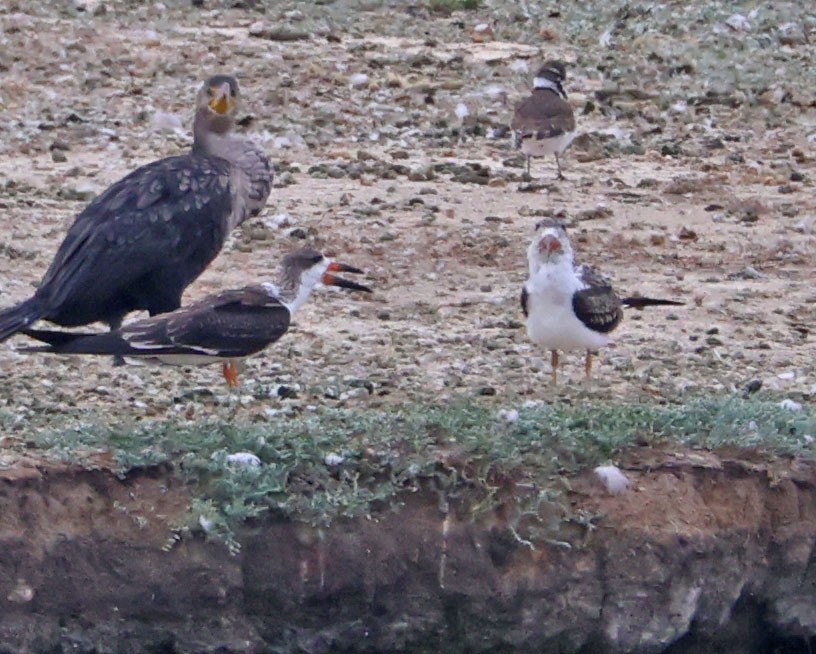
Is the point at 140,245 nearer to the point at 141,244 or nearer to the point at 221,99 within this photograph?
the point at 141,244

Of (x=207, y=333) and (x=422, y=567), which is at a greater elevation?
(x=207, y=333)

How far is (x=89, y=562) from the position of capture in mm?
6605

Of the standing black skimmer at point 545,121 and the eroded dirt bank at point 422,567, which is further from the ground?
the standing black skimmer at point 545,121

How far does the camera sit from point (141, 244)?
8250mm

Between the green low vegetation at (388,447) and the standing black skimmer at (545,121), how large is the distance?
386cm

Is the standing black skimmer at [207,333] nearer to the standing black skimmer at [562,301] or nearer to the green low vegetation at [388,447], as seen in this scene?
the green low vegetation at [388,447]

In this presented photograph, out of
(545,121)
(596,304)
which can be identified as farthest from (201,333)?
(545,121)

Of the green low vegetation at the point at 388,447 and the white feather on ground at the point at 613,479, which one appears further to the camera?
the white feather on ground at the point at 613,479

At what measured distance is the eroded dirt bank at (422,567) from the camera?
6.62 meters

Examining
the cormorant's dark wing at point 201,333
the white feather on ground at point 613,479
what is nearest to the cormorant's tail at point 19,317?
the cormorant's dark wing at point 201,333

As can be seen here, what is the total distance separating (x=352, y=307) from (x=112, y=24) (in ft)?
16.3

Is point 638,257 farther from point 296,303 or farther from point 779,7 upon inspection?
point 779,7

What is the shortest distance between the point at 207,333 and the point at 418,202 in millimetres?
3369

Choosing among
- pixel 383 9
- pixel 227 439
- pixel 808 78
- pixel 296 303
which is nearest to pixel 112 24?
pixel 383 9
